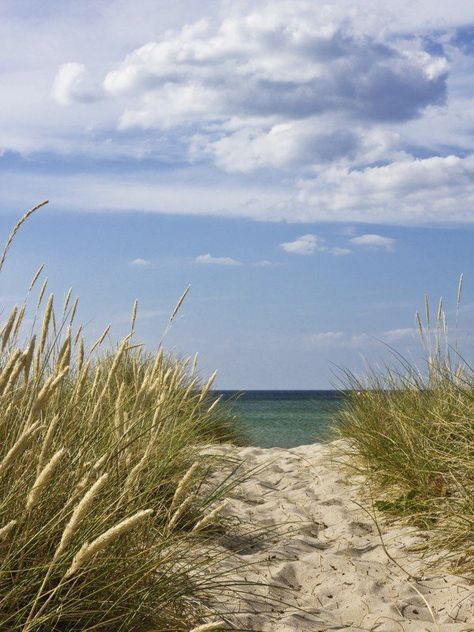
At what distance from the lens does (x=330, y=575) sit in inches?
150

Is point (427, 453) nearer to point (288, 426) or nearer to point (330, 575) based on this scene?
point (330, 575)

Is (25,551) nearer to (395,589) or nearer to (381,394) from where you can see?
(395,589)

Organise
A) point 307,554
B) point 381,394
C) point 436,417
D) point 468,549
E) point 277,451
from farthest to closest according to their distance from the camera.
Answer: point 277,451, point 381,394, point 436,417, point 307,554, point 468,549

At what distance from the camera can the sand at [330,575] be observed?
10.5 ft

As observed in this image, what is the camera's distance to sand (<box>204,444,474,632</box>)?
3211mm

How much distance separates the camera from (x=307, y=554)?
4168 millimetres

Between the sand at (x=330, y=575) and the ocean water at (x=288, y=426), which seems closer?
the sand at (x=330, y=575)

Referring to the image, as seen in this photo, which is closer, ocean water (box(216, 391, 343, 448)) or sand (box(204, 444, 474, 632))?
sand (box(204, 444, 474, 632))

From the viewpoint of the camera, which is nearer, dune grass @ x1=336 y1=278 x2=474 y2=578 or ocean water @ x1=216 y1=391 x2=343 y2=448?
dune grass @ x1=336 y1=278 x2=474 y2=578

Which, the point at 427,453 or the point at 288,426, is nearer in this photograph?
the point at 427,453

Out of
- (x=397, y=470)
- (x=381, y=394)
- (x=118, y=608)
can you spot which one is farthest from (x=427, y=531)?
(x=118, y=608)

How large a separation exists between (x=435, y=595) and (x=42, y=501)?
208 centimetres

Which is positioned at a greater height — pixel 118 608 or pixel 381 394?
pixel 381 394

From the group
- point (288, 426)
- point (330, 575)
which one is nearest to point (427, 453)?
point (330, 575)
